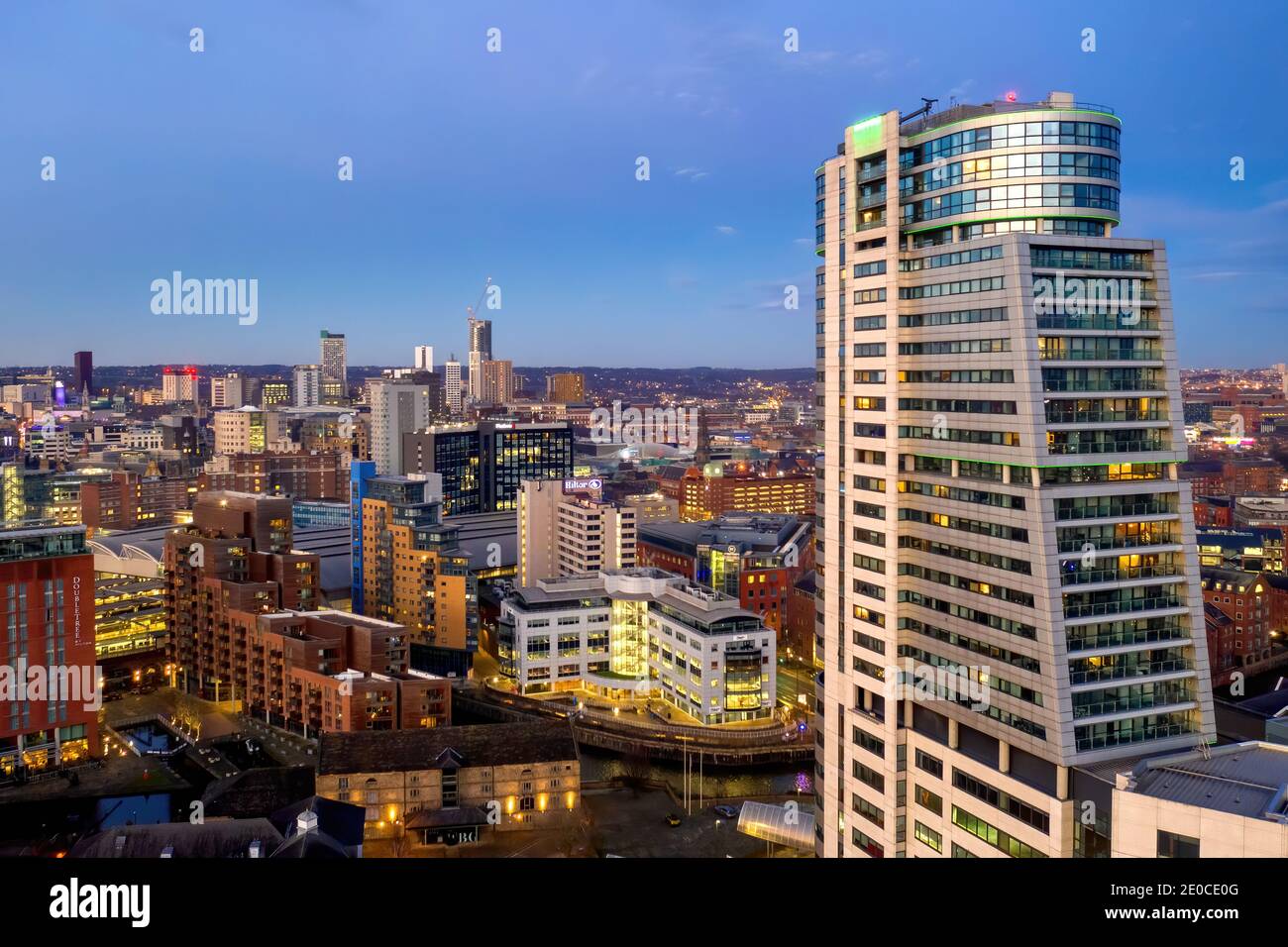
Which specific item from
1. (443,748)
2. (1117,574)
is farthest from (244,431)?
(1117,574)

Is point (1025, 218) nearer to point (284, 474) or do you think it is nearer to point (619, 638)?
point (619, 638)

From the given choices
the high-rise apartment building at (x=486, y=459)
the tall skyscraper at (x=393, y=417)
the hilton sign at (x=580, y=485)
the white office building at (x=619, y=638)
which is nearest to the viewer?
the white office building at (x=619, y=638)

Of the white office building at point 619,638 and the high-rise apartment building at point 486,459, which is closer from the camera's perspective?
the white office building at point 619,638

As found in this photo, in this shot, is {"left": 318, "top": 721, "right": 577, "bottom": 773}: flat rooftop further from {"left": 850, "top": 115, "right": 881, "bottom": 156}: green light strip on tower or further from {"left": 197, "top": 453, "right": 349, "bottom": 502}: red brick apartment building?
{"left": 197, "top": 453, "right": 349, "bottom": 502}: red brick apartment building

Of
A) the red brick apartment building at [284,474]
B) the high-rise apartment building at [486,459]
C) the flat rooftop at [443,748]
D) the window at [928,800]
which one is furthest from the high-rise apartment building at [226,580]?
the red brick apartment building at [284,474]

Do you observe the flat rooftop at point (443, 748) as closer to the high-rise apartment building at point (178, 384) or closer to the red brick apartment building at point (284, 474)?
the red brick apartment building at point (284, 474)
